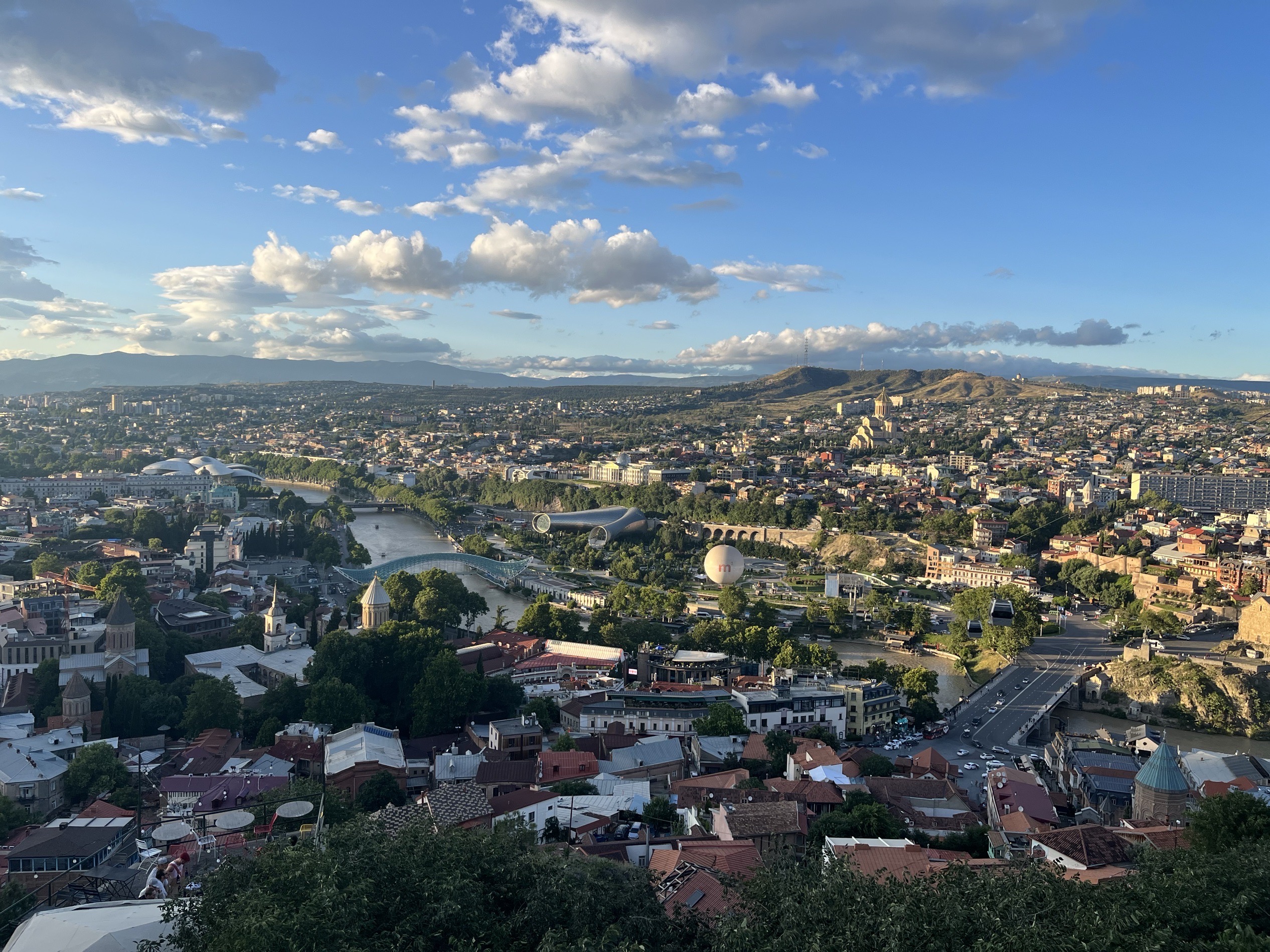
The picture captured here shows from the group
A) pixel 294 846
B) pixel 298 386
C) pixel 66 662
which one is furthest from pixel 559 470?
pixel 298 386

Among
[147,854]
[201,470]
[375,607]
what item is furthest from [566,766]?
[201,470]

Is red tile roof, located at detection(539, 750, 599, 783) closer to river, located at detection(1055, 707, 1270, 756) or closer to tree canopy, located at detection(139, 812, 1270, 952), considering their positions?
tree canopy, located at detection(139, 812, 1270, 952)

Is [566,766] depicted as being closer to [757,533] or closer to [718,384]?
[757,533]

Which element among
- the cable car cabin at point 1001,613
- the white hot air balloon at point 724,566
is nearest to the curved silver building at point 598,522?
the white hot air balloon at point 724,566

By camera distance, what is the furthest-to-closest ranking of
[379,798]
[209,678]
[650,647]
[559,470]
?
1. [559,470]
2. [650,647]
3. [209,678]
4. [379,798]

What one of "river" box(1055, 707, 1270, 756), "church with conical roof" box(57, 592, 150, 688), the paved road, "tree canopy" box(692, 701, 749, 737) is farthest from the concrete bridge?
"church with conical roof" box(57, 592, 150, 688)

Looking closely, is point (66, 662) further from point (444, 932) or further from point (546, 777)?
point (444, 932)
